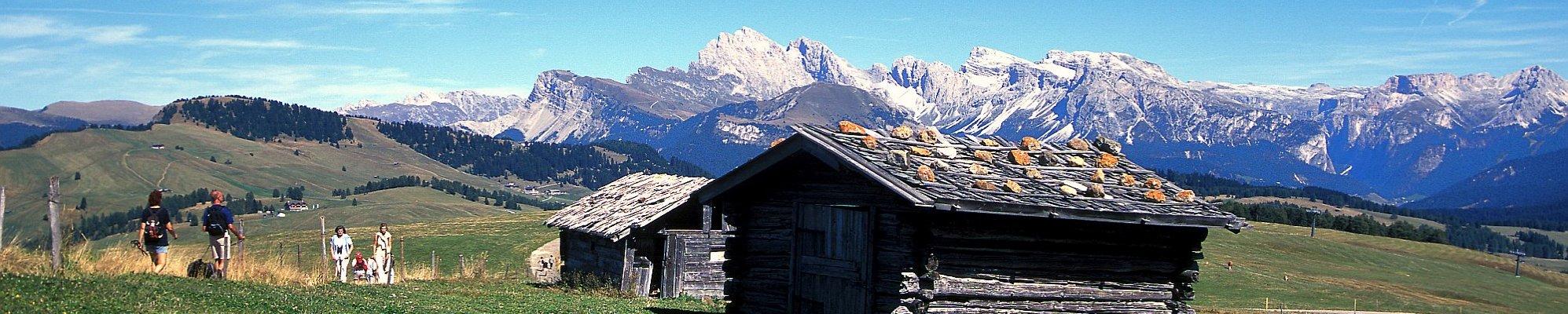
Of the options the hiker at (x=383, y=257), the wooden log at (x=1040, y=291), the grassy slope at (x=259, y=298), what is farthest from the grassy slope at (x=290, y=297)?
the wooden log at (x=1040, y=291)

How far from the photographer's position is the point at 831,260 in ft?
69.6

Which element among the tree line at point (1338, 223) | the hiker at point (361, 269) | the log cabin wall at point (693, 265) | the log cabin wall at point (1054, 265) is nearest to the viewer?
the log cabin wall at point (1054, 265)

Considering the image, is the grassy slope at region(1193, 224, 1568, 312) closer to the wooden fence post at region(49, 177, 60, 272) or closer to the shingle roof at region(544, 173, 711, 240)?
the shingle roof at region(544, 173, 711, 240)

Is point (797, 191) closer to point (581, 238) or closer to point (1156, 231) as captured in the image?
point (1156, 231)

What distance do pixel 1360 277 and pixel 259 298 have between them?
2747 inches

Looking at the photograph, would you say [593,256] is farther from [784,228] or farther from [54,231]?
[54,231]

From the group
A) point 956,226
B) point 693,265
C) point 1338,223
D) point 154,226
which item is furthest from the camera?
point 1338,223

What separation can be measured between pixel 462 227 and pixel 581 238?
62.4m

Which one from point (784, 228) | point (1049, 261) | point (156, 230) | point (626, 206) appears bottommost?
point (156, 230)

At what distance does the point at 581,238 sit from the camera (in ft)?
139

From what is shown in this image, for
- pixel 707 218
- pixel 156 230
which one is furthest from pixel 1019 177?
pixel 707 218

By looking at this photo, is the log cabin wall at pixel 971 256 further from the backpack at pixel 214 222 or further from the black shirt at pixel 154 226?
the black shirt at pixel 154 226

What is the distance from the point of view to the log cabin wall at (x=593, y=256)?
125 feet

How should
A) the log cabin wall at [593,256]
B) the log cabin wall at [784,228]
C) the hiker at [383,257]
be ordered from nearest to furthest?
the log cabin wall at [784,228] < the hiker at [383,257] < the log cabin wall at [593,256]
